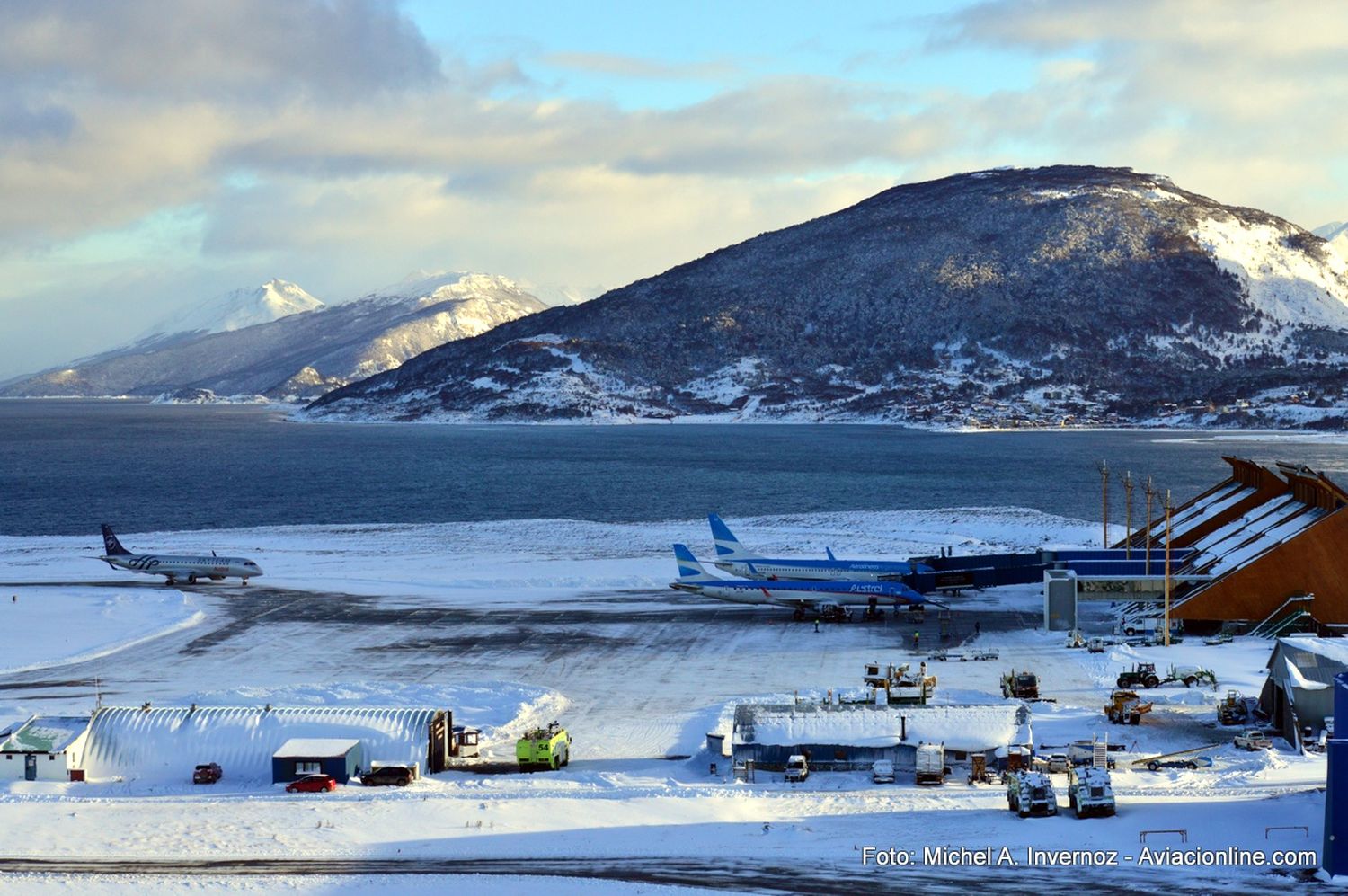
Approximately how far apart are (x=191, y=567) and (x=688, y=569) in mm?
35455

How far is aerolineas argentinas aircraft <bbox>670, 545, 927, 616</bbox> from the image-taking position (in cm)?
7688

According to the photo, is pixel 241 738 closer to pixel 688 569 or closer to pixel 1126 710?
pixel 1126 710

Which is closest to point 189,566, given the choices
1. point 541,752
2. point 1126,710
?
point 541,752

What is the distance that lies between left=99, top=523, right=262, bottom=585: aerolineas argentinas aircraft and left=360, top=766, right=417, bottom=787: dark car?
50.1m

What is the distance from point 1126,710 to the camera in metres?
51.3

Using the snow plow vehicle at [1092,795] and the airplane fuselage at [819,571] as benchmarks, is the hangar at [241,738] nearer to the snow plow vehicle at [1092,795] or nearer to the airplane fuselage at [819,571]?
the snow plow vehicle at [1092,795]

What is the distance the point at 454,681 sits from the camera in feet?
201

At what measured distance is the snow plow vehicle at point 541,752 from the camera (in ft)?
154

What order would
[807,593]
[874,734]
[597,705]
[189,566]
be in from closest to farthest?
[874,734] < [597,705] < [807,593] < [189,566]

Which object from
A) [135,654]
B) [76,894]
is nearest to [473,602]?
[135,654]

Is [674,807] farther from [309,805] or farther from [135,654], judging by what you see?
[135,654]

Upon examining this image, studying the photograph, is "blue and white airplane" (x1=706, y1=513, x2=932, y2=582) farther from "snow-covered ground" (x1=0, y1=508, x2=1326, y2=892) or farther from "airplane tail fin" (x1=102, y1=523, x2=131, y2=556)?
"airplane tail fin" (x1=102, y1=523, x2=131, y2=556)

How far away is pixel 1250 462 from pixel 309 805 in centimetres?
7627

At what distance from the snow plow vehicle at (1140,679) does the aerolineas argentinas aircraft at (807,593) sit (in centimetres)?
1983
